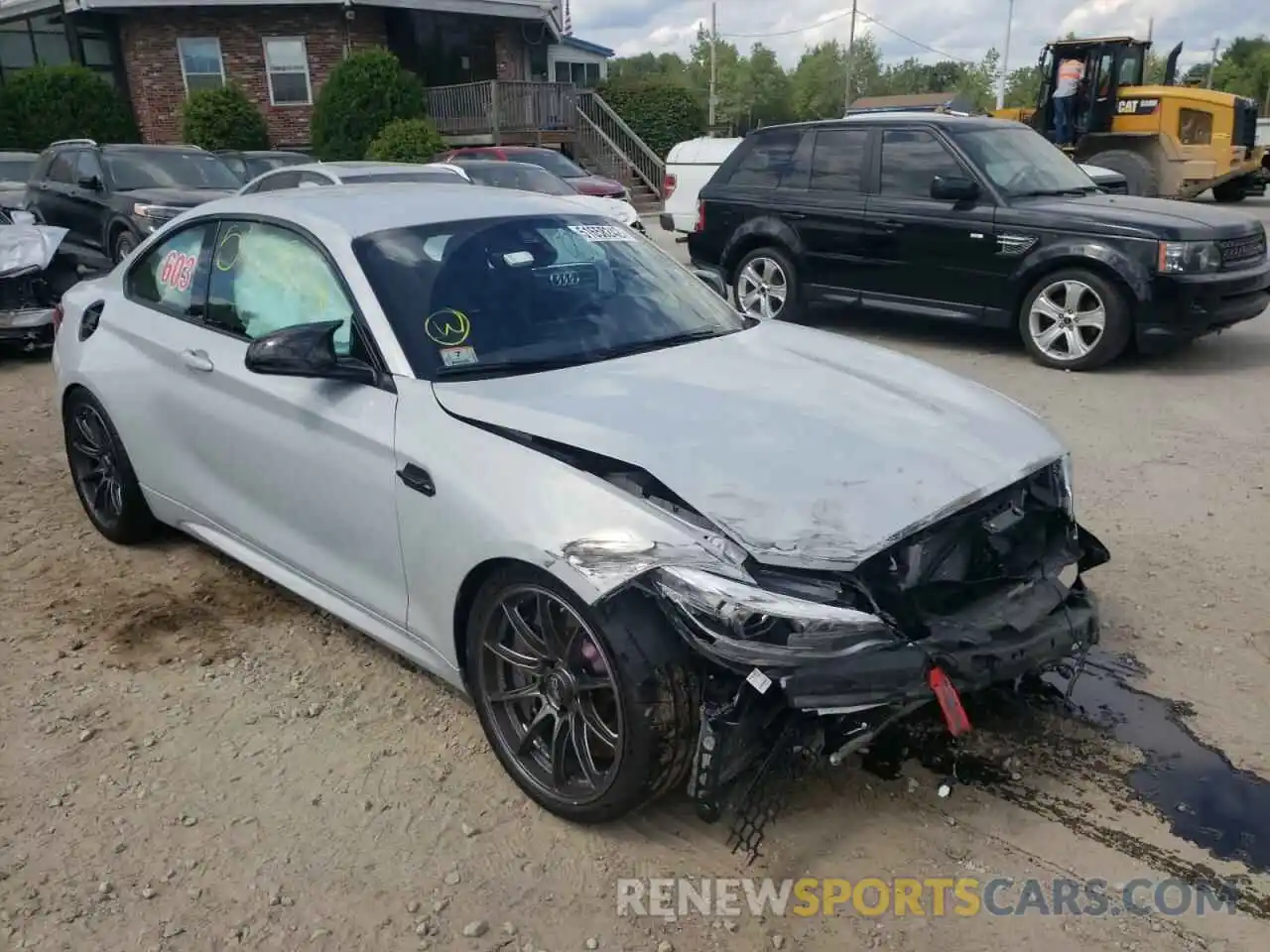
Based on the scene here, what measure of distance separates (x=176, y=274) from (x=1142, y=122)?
18.1 m

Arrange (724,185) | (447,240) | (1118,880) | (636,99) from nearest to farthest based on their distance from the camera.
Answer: (1118,880), (447,240), (724,185), (636,99)

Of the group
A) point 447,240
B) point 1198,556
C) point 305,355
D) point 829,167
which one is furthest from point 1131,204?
point 305,355

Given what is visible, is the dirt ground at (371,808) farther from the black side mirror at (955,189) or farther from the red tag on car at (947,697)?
the black side mirror at (955,189)

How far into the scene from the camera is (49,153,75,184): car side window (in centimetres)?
1281

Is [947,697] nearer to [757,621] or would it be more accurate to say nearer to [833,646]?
[833,646]

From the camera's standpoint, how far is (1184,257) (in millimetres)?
7438

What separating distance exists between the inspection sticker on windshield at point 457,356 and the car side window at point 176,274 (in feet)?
4.76

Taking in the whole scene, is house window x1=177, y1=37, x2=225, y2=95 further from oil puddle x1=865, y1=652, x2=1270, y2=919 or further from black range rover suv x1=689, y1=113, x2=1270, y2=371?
oil puddle x1=865, y1=652, x2=1270, y2=919

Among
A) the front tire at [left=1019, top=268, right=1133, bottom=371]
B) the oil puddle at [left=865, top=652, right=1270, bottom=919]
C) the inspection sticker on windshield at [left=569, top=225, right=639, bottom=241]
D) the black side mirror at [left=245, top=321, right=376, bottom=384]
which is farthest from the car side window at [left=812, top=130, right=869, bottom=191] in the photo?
the black side mirror at [left=245, top=321, right=376, bottom=384]

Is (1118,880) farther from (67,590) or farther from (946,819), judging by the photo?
(67,590)

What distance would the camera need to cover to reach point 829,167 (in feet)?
30.3

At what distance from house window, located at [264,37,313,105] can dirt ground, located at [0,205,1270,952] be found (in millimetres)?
23951

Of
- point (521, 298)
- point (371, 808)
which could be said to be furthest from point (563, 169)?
point (371, 808)

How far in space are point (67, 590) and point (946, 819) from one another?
371 cm
